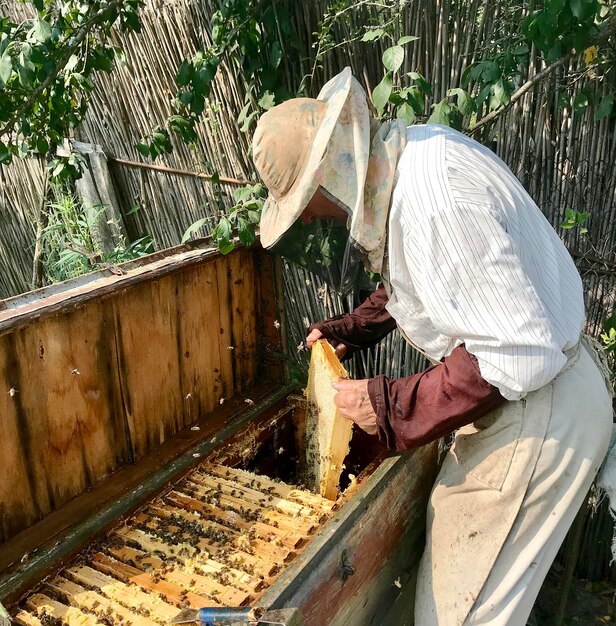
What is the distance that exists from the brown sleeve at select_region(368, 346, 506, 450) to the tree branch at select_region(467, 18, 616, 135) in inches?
56.9

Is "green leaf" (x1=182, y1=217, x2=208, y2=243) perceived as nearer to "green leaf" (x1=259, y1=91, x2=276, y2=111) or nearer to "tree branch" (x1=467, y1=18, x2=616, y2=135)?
"green leaf" (x1=259, y1=91, x2=276, y2=111)

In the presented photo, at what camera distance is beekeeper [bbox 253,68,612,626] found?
165 centimetres

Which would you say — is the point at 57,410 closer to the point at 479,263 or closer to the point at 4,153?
the point at 479,263

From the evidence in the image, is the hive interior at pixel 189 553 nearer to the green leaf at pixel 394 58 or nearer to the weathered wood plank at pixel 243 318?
the weathered wood plank at pixel 243 318

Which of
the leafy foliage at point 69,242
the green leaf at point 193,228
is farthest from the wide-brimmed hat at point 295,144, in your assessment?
the leafy foliage at point 69,242

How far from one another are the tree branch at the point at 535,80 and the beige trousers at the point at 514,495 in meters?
1.23

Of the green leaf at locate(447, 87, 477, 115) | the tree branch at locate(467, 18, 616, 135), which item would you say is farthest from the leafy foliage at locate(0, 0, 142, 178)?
the tree branch at locate(467, 18, 616, 135)

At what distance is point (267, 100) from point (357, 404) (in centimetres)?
208

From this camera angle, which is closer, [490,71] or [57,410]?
[57,410]

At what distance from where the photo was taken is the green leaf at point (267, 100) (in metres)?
3.41

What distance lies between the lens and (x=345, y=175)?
1.69 metres

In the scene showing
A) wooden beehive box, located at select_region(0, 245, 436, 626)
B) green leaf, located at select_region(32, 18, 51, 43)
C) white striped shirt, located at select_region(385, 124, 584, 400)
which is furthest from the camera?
green leaf, located at select_region(32, 18, 51, 43)

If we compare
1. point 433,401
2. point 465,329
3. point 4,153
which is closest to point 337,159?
point 465,329

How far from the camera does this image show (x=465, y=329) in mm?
1695
